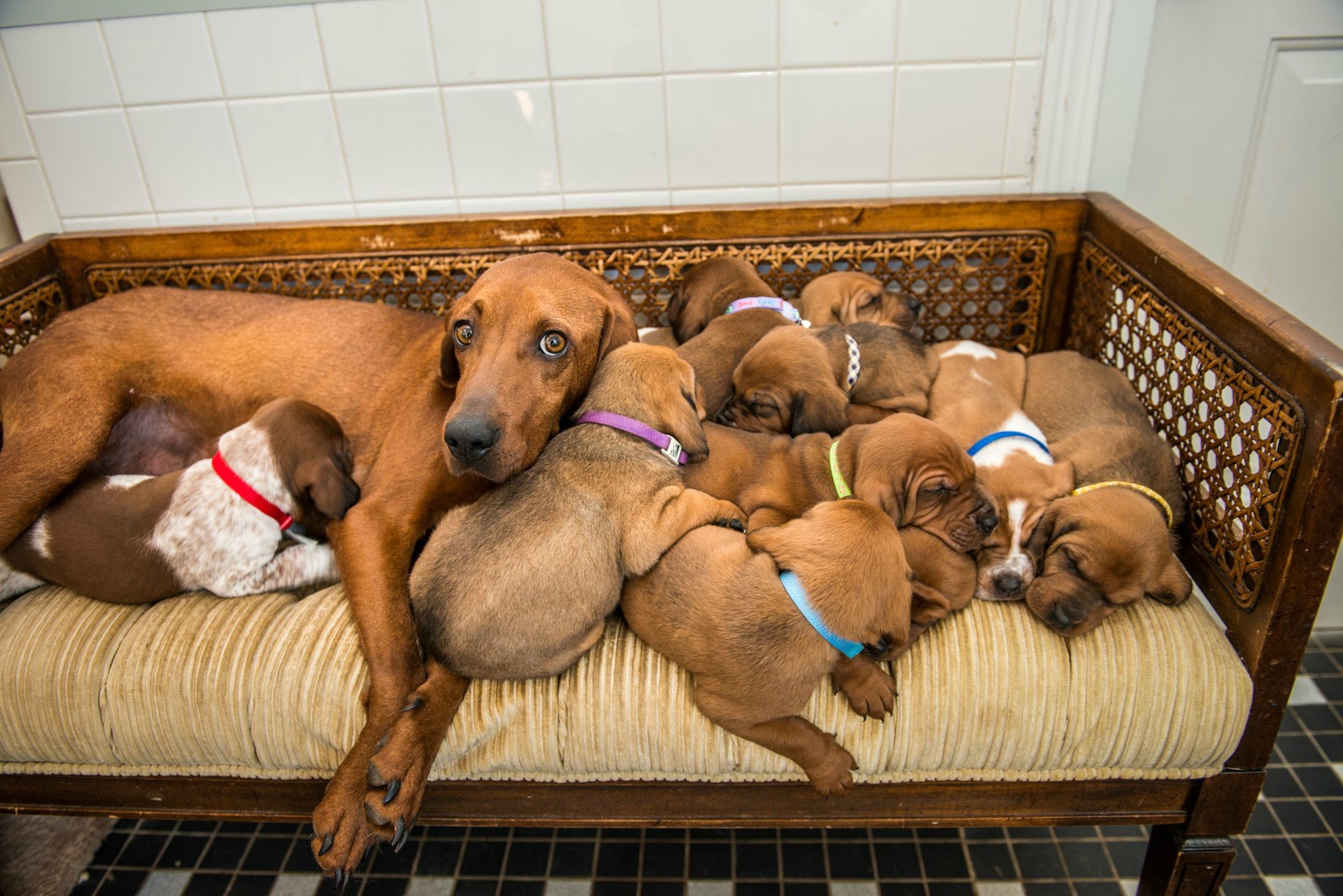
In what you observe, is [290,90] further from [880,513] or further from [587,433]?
[880,513]

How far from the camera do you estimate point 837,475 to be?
84.9 inches

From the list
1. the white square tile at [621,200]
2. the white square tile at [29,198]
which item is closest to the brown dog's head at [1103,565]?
the white square tile at [621,200]

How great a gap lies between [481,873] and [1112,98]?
129 inches

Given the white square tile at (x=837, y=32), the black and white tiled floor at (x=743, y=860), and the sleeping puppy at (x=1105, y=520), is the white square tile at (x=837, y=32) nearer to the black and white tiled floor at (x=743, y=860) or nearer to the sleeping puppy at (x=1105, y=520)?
the sleeping puppy at (x=1105, y=520)

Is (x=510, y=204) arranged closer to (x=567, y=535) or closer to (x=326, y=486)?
(x=326, y=486)

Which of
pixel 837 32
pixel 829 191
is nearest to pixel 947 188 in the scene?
pixel 829 191

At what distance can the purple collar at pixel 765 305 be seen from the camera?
2678mm

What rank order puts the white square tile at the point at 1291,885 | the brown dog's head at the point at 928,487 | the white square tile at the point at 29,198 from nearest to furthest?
the brown dog's head at the point at 928,487
the white square tile at the point at 1291,885
the white square tile at the point at 29,198

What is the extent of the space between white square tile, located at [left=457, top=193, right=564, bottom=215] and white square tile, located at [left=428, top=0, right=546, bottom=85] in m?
0.40

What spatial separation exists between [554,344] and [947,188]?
1685 mm

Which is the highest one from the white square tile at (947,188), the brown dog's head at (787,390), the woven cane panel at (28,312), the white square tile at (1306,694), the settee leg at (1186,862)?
the white square tile at (947,188)

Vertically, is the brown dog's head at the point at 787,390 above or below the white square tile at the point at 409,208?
below

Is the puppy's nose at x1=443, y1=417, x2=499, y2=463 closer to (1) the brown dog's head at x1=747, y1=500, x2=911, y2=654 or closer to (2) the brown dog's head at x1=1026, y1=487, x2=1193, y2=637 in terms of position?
(1) the brown dog's head at x1=747, y1=500, x2=911, y2=654

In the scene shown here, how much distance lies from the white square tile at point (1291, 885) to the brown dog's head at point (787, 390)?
1.80m
